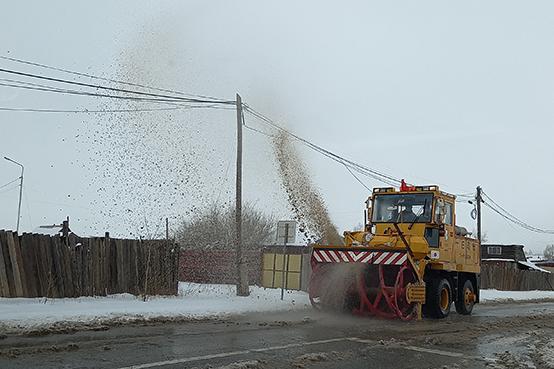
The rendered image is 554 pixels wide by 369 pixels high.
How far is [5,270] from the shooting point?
47.3ft

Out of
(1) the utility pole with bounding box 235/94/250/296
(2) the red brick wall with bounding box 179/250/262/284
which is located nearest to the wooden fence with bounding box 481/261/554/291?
(2) the red brick wall with bounding box 179/250/262/284

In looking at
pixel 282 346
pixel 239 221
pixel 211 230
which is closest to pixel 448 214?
pixel 239 221

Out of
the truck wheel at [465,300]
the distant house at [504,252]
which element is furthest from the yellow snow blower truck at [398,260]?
the distant house at [504,252]

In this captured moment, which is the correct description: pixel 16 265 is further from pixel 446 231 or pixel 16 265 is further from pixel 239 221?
pixel 446 231

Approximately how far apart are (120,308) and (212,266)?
44.9 ft

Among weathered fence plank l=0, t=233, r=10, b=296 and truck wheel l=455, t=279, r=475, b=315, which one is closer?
weathered fence plank l=0, t=233, r=10, b=296

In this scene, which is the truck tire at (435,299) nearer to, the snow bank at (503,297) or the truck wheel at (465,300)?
the truck wheel at (465,300)

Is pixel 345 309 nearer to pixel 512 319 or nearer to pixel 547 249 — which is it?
pixel 512 319

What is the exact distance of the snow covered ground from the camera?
472 inches

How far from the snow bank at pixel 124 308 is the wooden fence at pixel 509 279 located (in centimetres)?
2531

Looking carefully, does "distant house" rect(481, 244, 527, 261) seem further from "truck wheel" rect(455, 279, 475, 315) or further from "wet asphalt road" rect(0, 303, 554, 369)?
"wet asphalt road" rect(0, 303, 554, 369)

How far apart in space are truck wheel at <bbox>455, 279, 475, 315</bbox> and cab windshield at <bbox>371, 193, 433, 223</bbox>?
3.78 m

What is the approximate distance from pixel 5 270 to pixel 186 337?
6164mm

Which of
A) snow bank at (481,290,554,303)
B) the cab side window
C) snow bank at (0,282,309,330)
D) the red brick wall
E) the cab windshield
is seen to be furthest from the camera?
snow bank at (481,290,554,303)
